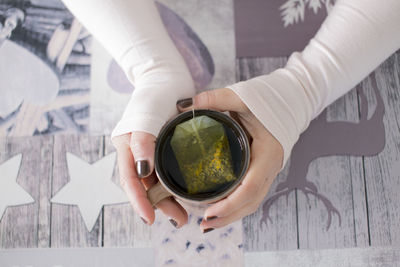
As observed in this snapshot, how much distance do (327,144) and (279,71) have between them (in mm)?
188

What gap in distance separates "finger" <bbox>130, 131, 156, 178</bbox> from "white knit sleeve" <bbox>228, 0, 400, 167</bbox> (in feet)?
0.55

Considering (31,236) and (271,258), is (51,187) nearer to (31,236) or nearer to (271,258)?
(31,236)

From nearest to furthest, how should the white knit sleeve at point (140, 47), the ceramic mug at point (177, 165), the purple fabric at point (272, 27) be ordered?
the ceramic mug at point (177, 165), the white knit sleeve at point (140, 47), the purple fabric at point (272, 27)

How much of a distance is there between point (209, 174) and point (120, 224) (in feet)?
0.95

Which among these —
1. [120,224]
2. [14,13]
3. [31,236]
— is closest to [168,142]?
[120,224]

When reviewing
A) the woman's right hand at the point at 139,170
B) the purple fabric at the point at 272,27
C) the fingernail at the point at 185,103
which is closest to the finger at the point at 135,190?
the woman's right hand at the point at 139,170

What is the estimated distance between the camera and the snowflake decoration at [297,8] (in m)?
0.83

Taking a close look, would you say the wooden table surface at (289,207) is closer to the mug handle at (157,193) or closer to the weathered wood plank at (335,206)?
the weathered wood plank at (335,206)

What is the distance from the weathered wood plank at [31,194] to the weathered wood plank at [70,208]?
15 millimetres

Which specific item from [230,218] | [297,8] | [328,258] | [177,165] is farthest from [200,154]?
[297,8]

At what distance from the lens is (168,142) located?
22.3 inches

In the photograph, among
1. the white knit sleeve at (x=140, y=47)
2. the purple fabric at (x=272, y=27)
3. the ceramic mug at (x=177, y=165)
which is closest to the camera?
the ceramic mug at (x=177, y=165)

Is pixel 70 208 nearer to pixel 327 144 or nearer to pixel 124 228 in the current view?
pixel 124 228

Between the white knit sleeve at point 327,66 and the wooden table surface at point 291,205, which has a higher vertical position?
the white knit sleeve at point 327,66
